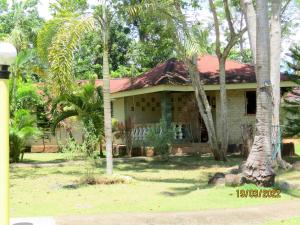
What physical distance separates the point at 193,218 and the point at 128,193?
3.03 m

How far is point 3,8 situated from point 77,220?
3544cm

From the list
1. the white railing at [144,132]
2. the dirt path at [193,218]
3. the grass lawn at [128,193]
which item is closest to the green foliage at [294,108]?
the white railing at [144,132]

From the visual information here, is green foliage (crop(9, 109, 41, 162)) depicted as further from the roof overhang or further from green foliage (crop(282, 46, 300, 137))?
green foliage (crop(282, 46, 300, 137))

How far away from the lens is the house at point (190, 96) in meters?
21.4

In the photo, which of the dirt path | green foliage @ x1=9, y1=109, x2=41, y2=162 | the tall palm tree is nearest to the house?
green foliage @ x1=9, y1=109, x2=41, y2=162

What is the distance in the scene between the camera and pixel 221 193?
420 inches

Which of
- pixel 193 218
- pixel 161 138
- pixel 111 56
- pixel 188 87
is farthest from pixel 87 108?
pixel 111 56

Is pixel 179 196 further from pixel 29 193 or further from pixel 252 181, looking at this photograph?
pixel 29 193

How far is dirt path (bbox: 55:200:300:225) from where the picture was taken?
26.1 ft

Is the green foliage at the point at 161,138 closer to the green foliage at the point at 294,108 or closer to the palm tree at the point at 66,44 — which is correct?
the green foliage at the point at 294,108

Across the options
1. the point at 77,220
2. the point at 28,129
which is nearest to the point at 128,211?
the point at 77,220

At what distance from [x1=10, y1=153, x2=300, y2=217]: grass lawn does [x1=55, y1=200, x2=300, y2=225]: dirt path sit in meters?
0.61
